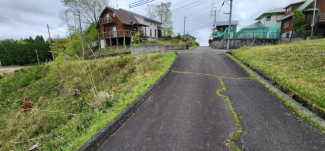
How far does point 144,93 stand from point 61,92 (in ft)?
24.9

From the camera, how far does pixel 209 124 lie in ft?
9.00

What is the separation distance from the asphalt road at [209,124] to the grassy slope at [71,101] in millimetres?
673

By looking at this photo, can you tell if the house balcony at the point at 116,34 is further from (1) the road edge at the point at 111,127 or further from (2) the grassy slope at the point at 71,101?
(1) the road edge at the point at 111,127

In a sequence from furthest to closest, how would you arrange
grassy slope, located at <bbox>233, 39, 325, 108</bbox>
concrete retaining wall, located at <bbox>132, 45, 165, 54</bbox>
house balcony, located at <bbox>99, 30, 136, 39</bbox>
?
house balcony, located at <bbox>99, 30, 136, 39</bbox> → concrete retaining wall, located at <bbox>132, 45, 165, 54</bbox> → grassy slope, located at <bbox>233, 39, 325, 108</bbox>

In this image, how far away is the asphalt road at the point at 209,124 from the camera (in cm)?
224

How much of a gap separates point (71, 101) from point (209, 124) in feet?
22.6

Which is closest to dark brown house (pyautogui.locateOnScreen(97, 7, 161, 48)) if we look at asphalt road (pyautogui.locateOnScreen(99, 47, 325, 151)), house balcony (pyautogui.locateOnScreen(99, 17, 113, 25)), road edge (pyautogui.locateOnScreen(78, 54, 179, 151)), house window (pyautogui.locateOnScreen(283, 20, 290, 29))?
house balcony (pyautogui.locateOnScreen(99, 17, 113, 25))

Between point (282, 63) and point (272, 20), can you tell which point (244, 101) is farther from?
point (272, 20)

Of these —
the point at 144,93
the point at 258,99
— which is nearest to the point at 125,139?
the point at 144,93

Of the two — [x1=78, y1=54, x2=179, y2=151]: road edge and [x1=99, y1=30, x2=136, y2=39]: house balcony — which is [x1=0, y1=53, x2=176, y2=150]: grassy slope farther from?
[x1=99, y1=30, x2=136, y2=39]: house balcony

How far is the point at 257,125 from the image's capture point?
2.67 m

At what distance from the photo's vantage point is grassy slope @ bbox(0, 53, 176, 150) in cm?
314

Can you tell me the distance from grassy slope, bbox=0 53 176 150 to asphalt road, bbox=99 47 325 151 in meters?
0.67

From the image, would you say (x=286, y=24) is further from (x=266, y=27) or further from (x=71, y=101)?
(x=71, y=101)
